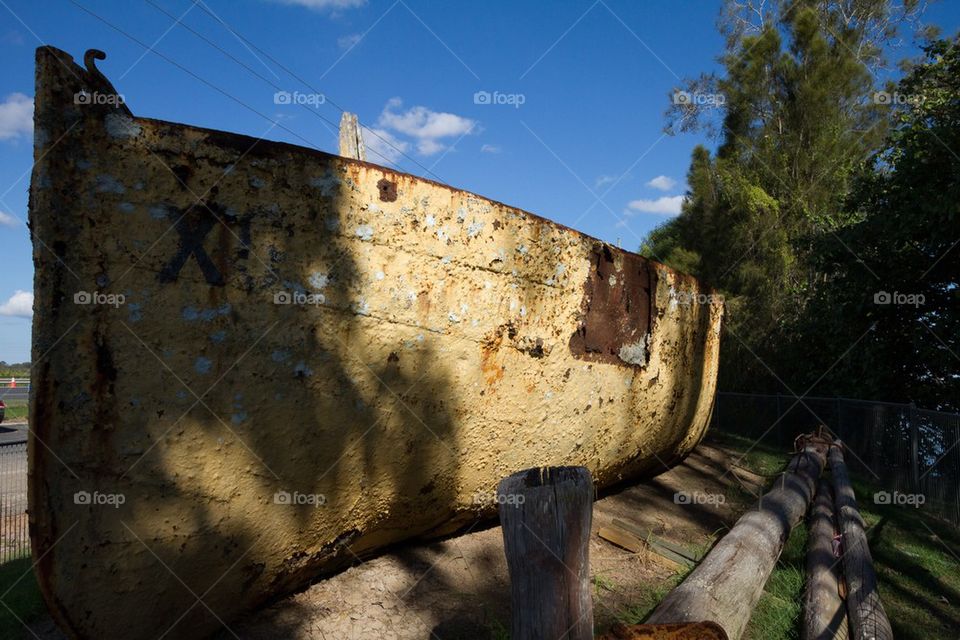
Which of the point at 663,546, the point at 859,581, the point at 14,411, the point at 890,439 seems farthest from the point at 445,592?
the point at 14,411

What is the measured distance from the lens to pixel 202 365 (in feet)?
8.43

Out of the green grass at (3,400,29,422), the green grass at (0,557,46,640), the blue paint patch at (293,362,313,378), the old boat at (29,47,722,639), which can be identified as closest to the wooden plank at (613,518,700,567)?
the old boat at (29,47,722,639)

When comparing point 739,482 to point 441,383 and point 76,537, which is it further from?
point 76,537

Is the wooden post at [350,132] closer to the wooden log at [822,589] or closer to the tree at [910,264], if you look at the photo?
the wooden log at [822,589]

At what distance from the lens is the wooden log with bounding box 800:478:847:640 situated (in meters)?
3.34

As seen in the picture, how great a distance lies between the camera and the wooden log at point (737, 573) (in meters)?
2.80

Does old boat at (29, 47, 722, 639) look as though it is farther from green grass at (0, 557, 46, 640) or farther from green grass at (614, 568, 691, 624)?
green grass at (614, 568, 691, 624)

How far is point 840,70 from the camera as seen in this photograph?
17656 millimetres

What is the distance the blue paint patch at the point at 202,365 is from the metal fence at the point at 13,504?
19.8ft

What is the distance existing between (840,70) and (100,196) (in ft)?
66.2

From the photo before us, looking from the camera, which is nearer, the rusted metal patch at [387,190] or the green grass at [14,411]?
the rusted metal patch at [387,190]

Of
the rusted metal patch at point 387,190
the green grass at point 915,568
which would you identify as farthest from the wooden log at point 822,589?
the rusted metal patch at point 387,190

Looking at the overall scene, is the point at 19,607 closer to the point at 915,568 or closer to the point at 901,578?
the point at 901,578

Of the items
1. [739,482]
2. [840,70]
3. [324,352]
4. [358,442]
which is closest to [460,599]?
[358,442]
